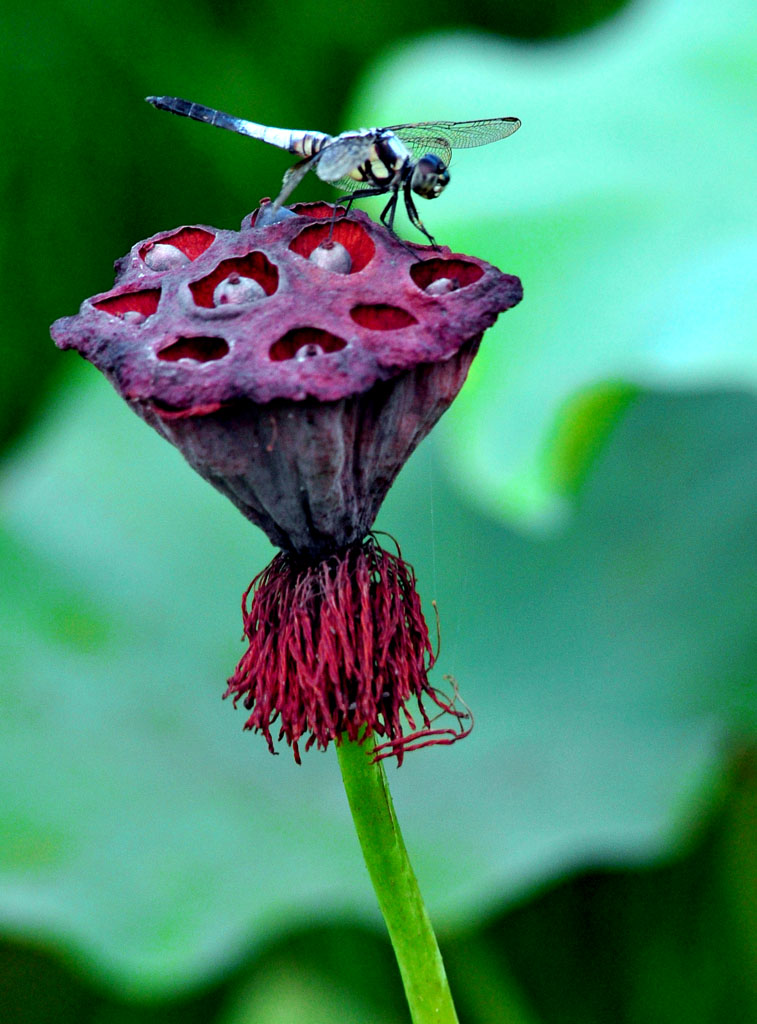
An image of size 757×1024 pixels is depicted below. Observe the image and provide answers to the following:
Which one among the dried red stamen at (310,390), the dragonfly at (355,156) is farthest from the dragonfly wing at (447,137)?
the dried red stamen at (310,390)

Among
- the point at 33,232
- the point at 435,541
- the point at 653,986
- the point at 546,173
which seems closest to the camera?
the point at 546,173

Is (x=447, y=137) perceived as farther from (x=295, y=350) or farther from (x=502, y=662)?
(x=502, y=662)

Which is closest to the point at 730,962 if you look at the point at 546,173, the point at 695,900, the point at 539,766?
the point at 695,900

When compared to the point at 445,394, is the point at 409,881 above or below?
below

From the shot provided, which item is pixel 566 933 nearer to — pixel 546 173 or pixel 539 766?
pixel 539 766

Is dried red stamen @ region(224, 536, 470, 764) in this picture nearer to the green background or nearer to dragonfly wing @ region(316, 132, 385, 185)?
dragonfly wing @ region(316, 132, 385, 185)

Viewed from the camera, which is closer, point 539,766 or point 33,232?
point 539,766

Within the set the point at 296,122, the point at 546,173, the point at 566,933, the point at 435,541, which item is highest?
the point at 296,122
